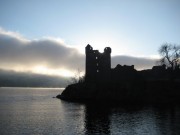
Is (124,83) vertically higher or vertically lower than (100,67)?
lower

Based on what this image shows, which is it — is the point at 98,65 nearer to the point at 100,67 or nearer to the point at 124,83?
the point at 100,67

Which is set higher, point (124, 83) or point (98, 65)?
point (98, 65)

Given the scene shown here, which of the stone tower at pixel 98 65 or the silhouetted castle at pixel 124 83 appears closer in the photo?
the silhouetted castle at pixel 124 83

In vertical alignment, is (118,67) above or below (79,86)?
above

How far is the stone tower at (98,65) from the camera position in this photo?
355 feet

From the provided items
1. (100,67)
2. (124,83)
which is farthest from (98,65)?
(124,83)

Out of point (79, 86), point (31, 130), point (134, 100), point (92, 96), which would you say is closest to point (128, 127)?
point (31, 130)

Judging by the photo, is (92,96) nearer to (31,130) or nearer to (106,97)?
(106,97)

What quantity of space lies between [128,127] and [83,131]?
28.2ft

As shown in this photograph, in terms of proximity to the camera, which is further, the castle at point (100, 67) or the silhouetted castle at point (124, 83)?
the castle at point (100, 67)

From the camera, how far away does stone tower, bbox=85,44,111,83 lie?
108188 mm

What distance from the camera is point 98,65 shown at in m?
109

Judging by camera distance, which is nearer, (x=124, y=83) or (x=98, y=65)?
(x=124, y=83)

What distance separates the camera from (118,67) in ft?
351
